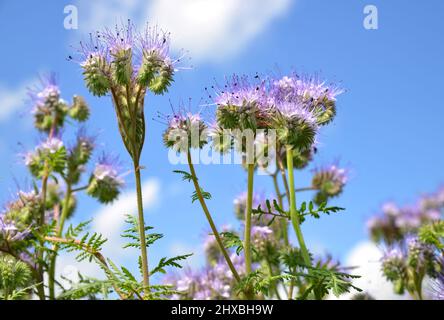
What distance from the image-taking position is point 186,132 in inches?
126

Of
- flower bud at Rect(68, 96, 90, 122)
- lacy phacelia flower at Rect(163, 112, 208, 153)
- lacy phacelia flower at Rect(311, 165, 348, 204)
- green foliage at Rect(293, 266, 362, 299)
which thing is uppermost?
flower bud at Rect(68, 96, 90, 122)

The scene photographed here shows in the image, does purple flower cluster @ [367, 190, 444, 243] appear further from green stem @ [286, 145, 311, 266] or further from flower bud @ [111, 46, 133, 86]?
flower bud @ [111, 46, 133, 86]

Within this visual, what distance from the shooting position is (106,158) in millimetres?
5535

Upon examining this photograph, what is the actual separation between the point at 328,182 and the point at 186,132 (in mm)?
2901

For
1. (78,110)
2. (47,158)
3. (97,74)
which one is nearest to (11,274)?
(97,74)

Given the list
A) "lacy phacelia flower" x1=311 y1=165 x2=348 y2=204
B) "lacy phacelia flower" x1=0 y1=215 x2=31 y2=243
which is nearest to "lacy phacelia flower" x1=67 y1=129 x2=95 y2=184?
"lacy phacelia flower" x1=0 y1=215 x2=31 y2=243

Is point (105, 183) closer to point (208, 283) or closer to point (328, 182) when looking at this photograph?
point (208, 283)

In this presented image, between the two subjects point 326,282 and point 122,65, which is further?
point 122,65

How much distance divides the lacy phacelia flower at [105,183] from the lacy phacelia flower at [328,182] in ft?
6.27

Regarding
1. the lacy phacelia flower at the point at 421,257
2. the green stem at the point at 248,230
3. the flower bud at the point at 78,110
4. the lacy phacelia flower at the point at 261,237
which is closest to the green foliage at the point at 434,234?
the lacy phacelia flower at the point at 421,257

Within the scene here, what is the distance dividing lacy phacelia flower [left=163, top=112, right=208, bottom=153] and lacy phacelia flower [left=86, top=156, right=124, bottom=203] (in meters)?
2.27

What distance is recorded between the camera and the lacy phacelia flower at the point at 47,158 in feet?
16.4

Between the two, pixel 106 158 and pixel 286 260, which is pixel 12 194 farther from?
pixel 286 260

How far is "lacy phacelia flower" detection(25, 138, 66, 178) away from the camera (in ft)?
16.4
